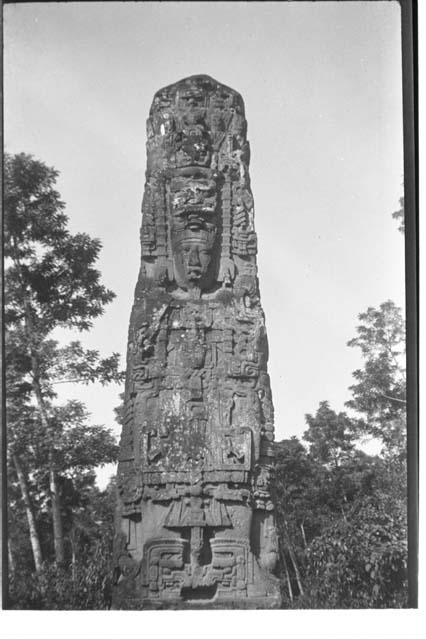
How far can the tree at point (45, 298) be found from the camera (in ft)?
53.0

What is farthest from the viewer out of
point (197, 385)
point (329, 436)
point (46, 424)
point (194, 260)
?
point (329, 436)

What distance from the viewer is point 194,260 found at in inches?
535

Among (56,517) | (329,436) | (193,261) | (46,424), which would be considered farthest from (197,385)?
(329,436)

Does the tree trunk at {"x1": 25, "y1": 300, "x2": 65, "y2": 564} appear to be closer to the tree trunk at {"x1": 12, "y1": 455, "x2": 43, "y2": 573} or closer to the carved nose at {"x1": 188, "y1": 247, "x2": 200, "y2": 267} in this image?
the tree trunk at {"x1": 12, "y1": 455, "x2": 43, "y2": 573}

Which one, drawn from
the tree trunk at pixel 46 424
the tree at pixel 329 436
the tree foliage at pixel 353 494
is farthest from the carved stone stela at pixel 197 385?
the tree at pixel 329 436

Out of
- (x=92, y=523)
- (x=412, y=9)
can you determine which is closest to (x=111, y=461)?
(x=92, y=523)

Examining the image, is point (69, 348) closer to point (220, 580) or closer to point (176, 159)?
point (176, 159)

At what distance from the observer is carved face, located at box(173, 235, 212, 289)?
13.6 meters

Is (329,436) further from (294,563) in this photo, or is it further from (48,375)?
(48,375)

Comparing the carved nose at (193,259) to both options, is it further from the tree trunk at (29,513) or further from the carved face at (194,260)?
the tree trunk at (29,513)

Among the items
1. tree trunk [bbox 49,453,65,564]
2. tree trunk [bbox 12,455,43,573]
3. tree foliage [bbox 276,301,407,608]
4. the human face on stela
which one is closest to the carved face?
the human face on stela

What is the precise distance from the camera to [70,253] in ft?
55.4

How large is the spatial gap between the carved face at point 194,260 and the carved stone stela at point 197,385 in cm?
1

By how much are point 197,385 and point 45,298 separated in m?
4.16
